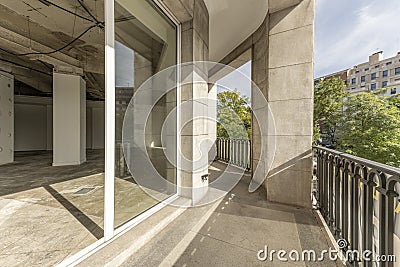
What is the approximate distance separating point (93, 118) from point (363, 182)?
10.7 m

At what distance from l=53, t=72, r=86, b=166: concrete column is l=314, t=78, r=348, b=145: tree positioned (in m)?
12.6

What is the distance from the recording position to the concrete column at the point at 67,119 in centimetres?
599

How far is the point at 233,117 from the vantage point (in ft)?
21.9

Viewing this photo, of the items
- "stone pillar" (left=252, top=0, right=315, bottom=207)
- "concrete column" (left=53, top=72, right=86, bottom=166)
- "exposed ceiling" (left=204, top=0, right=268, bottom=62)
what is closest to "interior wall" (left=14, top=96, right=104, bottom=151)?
"concrete column" (left=53, top=72, right=86, bottom=166)

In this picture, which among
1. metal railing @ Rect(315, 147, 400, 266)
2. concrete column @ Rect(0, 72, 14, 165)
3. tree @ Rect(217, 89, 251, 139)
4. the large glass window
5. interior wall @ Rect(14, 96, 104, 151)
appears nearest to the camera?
metal railing @ Rect(315, 147, 400, 266)

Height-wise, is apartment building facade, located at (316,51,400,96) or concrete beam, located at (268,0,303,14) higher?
apartment building facade, located at (316,51,400,96)

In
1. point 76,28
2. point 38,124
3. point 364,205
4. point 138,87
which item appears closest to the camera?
point 364,205

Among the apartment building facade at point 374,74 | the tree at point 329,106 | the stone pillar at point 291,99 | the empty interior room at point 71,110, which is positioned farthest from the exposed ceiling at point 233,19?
the apartment building facade at point 374,74

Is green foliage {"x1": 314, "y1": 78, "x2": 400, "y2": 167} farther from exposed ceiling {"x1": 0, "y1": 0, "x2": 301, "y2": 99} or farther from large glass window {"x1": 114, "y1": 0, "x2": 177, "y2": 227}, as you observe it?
large glass window {"x1": 114, "y1": 0, "x2": 177, "y2": 227}

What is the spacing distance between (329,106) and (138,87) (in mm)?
13605

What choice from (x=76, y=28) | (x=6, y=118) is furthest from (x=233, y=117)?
(x=6, y=118)

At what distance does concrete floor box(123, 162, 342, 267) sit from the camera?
165 centimetres

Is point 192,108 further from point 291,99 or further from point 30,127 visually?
point 30,127

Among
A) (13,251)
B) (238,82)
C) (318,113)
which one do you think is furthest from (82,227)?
(318,113)
